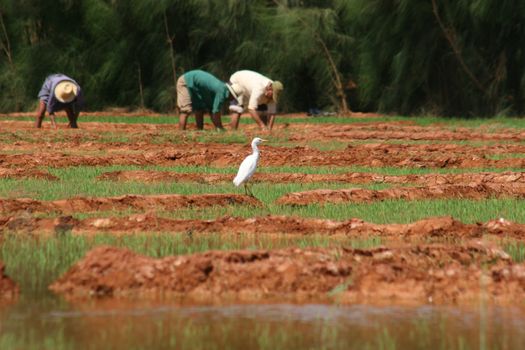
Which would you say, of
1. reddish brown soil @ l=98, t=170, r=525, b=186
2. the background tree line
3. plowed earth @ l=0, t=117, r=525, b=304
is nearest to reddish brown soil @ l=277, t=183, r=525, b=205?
plowed earth @ l=0, t=117, r=525, b=304

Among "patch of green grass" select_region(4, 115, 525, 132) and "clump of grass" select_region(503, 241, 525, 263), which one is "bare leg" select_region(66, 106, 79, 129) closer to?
"patch of green grass" select_region(4, 115, 525, 132)

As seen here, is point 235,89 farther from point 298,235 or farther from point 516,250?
point 516,250

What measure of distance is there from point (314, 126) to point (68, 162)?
8.84 metres

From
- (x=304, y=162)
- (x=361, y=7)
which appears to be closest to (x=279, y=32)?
(x=361, y=7)

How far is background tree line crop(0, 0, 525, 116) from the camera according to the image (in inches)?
933

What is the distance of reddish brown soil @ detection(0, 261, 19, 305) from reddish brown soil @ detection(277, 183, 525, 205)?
3957 millimetres

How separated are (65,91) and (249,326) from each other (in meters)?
13.8

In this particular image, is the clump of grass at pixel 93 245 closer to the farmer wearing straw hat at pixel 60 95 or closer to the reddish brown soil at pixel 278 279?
the reddish brown soil at pixel 278 279

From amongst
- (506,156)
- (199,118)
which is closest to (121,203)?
(506,156)

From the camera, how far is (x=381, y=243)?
7215 mm

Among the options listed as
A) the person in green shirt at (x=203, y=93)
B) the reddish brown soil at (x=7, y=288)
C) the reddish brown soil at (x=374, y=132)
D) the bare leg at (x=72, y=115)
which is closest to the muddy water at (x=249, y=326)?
the reddish brown soil at (x=7, y=288)

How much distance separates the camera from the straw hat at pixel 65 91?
18.1m

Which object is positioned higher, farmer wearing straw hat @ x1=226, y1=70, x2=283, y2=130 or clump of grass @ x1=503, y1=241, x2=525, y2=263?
farmer wearing straw hat @ x1=226, y1=70, x2=283, y2=130

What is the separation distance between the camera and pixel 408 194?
387 inches
